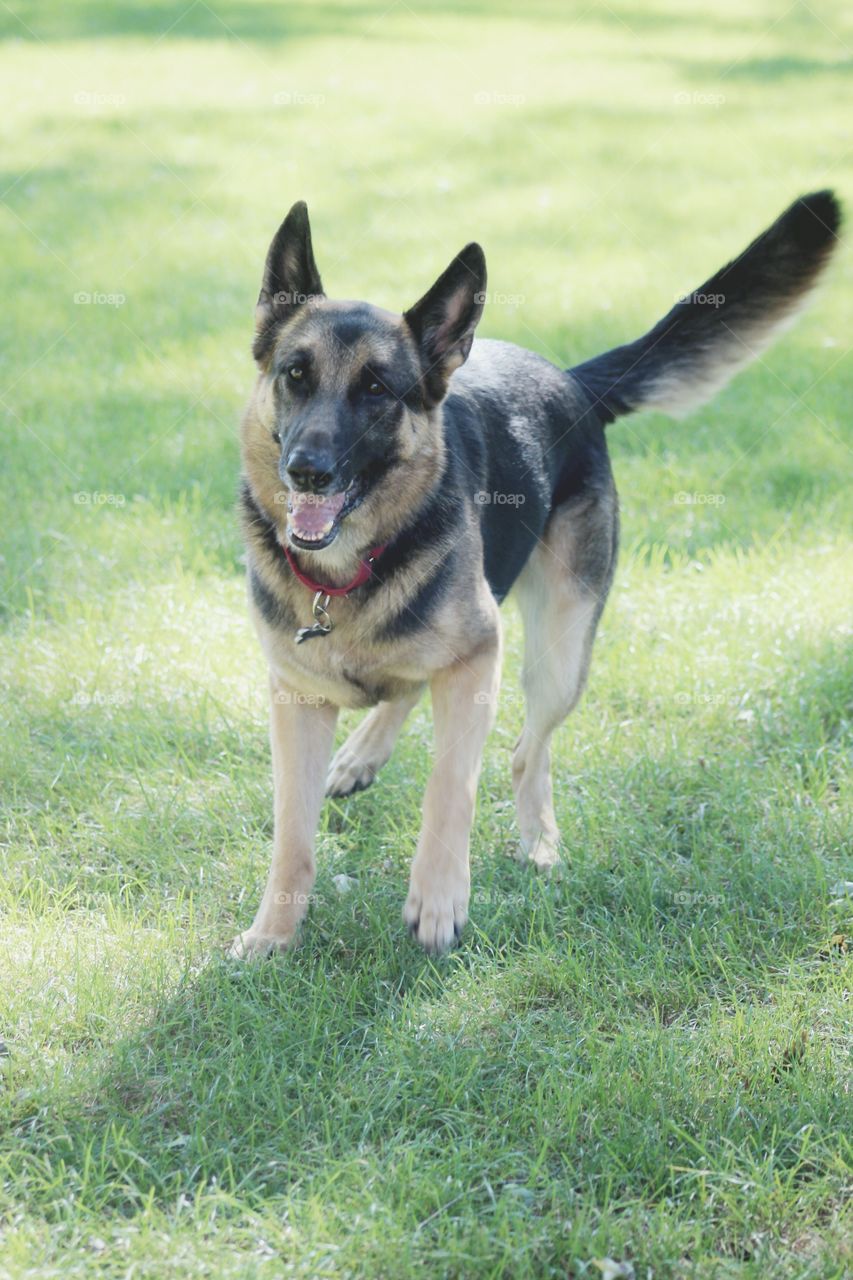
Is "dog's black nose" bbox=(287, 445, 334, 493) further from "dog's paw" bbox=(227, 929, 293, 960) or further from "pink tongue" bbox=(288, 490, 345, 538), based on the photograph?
"dog's paw" bbox=(227, 929, 293, 960)

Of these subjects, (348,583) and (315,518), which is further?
(348,583)

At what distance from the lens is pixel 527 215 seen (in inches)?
421

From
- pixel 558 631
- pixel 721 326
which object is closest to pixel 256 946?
pixel 558 631

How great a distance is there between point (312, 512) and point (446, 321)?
745 millimetres

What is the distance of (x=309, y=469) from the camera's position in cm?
336

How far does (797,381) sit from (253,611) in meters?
4.96

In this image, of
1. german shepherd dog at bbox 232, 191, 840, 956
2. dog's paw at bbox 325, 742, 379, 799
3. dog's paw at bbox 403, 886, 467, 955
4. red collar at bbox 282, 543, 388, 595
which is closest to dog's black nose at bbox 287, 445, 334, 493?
german shepherd dog at bbox 232, 191, 840, 956

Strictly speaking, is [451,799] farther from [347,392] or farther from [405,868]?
[347,392]

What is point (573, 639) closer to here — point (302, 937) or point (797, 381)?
point (302, 937)

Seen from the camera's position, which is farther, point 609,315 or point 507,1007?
point 609,315


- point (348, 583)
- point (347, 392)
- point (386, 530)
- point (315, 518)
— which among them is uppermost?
point (347, 392)

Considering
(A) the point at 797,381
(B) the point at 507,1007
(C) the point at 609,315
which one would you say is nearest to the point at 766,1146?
(B) the point at 507,1007

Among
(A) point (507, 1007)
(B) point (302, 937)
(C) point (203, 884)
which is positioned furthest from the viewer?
(C) point (203, 884)

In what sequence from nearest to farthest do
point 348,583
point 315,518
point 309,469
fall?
point 309,469, point 315,518, point 348,583
